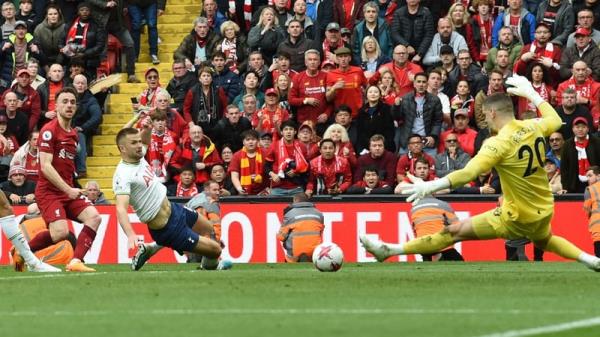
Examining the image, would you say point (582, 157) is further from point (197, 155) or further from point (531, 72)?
point (197, 155)

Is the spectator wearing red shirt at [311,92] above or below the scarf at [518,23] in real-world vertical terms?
below

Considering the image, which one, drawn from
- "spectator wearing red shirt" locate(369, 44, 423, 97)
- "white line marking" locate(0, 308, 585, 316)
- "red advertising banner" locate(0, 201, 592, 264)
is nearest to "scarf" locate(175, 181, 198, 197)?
"red advertising banner" locate(0, 201, 592, 264)

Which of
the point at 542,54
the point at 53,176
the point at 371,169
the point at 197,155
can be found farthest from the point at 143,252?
the point at 542,54

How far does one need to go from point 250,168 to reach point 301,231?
361cm

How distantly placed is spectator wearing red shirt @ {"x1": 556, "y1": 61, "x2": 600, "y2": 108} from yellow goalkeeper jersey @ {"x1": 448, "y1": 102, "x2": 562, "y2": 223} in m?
9.64

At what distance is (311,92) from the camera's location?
83.3ft

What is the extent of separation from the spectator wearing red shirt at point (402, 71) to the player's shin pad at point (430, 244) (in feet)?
35.8

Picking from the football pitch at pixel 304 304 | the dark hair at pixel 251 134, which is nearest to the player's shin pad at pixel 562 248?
the football pitch at pixel 304 304

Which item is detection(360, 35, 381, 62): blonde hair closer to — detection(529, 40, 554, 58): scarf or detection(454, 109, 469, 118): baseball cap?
detection(454, 109, 469, 118): baseball cap

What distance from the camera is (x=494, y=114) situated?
1441 cm

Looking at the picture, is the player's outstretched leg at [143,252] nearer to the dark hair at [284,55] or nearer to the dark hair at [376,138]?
the dark hair at [376,138]

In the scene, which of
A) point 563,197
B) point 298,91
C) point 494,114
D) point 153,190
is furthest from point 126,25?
point 494,114

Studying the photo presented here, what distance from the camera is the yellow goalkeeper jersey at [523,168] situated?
14.2 metres

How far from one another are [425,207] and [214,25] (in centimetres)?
843
